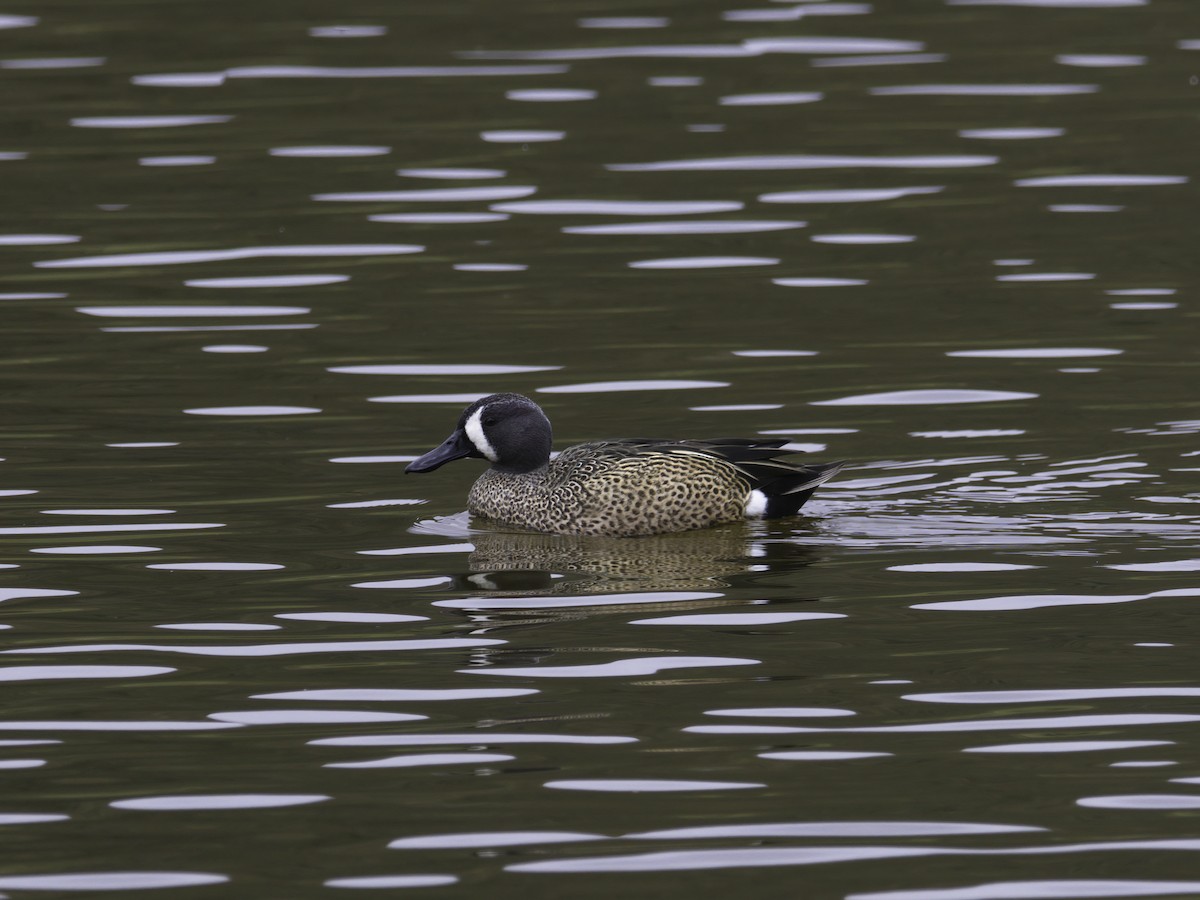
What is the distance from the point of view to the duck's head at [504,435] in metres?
11.6

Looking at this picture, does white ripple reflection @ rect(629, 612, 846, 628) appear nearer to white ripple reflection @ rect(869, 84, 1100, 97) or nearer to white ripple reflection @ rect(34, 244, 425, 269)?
white ripple reflection @ rect(34, 244, 425, 269)

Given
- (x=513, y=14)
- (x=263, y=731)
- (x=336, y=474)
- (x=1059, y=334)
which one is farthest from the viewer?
(x=513, y=14)

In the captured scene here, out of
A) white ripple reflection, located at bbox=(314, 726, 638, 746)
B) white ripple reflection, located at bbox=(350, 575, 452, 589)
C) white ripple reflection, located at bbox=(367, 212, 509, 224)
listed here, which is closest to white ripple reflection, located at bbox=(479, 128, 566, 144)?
white ripple reflection, located at bbox=(367, 212, 509, 224)

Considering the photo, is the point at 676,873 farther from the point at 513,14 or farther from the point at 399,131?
the point at 513,14

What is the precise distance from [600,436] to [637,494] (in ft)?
6.52

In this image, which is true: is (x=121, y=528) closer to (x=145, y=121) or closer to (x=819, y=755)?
(x=819, y=755)

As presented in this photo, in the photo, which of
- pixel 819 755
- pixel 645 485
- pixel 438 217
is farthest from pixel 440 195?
pixel 819 755

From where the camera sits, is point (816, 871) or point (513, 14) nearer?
point (816, 871)

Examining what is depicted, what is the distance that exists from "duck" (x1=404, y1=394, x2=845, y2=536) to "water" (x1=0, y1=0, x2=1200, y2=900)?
236 millimetres

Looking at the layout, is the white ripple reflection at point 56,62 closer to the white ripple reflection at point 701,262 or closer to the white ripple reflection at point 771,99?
the white ripple reflection at point 771,99

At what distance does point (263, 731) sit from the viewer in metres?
7.78

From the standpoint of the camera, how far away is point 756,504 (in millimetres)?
11250

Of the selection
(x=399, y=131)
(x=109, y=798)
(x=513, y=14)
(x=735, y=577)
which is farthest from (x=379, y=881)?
(x=513, y=14)

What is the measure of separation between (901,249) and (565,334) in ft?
11.1
